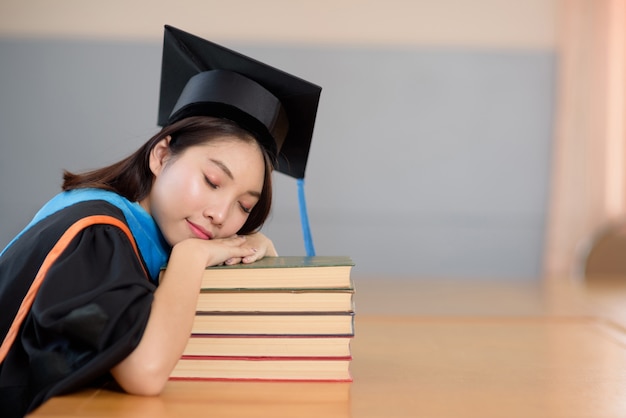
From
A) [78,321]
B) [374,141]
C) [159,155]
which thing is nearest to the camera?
[78,321]

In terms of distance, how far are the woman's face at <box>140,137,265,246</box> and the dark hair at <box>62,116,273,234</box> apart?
2cm

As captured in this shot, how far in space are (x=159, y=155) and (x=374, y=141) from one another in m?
3.48

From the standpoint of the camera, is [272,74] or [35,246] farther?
[272,74]

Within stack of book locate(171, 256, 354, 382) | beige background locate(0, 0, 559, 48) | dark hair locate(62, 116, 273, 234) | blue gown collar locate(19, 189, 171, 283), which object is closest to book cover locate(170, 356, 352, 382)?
stack of book locate(171, 256, 354, 382)

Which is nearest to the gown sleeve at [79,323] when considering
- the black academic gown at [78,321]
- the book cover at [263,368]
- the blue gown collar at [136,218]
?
the black academic gown at [78,321]

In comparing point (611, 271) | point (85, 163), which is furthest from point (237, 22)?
point (611, 271)

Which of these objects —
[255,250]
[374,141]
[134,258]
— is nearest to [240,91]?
[255,250]

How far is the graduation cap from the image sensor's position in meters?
1.40

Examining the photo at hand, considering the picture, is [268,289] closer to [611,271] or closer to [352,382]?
[352,382]

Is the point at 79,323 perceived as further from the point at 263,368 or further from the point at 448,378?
the point at 448,378

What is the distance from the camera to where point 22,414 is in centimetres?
A: 106

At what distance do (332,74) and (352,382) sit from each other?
154 inches

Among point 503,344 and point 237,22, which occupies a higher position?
point 237,22

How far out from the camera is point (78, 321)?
3.25 feet
